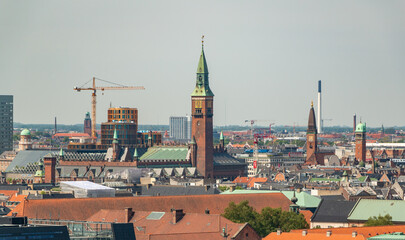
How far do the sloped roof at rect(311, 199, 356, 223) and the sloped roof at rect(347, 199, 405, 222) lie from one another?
1.71 metres

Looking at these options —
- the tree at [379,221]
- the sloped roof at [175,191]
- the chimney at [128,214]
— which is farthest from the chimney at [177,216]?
the sloped roof at [175,191]

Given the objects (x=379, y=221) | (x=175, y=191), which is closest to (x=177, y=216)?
(x=379, y=221)

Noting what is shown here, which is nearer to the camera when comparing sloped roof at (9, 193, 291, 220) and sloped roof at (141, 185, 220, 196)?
sloped roof at (9, 193, 291, 220)

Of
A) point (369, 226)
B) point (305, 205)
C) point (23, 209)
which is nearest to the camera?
point (369, 226)

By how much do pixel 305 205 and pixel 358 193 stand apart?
48.3 ft

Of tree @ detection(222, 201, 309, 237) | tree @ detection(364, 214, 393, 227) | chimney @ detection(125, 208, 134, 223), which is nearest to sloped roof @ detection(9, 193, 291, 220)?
chimney @ detection(125, 208, 134, 223)

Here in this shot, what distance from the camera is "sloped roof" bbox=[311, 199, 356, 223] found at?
140 meters

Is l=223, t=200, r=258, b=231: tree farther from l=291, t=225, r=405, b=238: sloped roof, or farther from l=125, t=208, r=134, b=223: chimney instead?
l=291, t=225, r=405, b=238: sloped roof

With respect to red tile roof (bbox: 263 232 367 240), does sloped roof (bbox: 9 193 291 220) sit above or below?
above

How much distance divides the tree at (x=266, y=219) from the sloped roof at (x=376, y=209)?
252 inches

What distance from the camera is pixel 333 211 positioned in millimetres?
141750

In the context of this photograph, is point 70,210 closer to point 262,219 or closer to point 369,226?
point 262,219

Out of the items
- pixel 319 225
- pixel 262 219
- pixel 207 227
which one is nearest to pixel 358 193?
pixel 319 225

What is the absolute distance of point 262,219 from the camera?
129m
